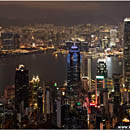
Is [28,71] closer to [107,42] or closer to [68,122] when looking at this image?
[107,42]

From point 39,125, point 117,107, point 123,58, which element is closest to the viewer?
→ point 39,125

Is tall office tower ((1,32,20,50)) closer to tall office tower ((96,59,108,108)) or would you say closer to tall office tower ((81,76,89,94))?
tall office tower ((81,76,89,94))

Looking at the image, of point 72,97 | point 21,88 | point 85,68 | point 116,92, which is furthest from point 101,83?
point 21,88

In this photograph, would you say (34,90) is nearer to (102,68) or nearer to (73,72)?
(73,72)

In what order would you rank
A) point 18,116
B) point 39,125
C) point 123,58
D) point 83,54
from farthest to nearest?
point 123,58 → point 83,54 → point 18,116 → point 39,125

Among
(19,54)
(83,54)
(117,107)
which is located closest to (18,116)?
(19,54)

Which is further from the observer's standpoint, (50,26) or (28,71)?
(28,71)

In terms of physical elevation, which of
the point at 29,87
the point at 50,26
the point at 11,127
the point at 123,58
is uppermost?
the point at 50,26
